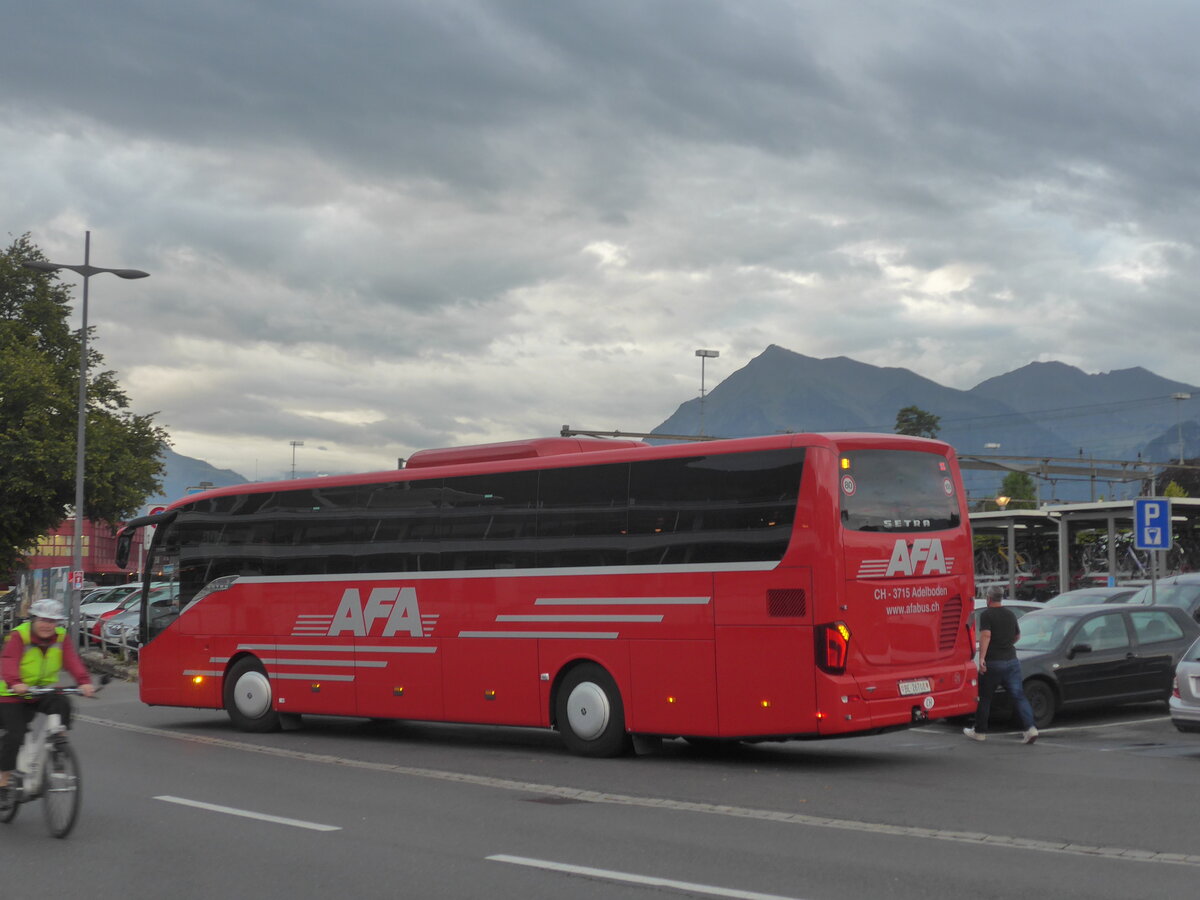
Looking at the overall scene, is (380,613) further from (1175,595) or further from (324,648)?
(1175,595)

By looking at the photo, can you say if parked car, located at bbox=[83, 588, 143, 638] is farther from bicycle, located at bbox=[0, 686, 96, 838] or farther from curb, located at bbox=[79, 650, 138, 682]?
bicycle, located at bbox=[0, 686, 96, 838]

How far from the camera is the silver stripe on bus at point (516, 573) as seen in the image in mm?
13695

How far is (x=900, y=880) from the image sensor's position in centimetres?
787

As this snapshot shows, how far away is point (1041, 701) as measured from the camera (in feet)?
56.2

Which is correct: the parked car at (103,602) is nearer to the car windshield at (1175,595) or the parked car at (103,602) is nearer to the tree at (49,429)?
the tree at (49,429)

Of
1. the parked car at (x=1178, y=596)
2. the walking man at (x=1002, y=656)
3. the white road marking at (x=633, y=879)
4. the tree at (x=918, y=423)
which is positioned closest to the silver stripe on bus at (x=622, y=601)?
the walking man at (x=1002, y=656)

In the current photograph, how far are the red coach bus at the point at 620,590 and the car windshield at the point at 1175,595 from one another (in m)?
11.7

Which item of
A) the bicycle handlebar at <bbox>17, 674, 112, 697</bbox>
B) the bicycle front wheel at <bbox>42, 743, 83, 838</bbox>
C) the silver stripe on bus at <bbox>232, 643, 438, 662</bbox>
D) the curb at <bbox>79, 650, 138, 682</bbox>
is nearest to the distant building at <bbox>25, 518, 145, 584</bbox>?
the curb at <bbox>79, 650, 138, 682</bbox>

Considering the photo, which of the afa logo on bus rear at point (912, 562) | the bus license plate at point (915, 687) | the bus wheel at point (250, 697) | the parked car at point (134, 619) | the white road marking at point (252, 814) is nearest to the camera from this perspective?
the white road marking at point (252, 814)

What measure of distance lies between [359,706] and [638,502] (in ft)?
16.6

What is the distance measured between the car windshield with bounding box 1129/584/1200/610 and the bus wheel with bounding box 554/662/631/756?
13093 mm

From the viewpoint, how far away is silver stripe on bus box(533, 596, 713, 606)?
45.6 ft

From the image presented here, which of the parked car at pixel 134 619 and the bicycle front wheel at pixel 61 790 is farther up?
the parked car at pixel 134 619

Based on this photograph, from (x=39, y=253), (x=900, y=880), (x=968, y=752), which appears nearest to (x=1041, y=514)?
(x=968, y=752)
